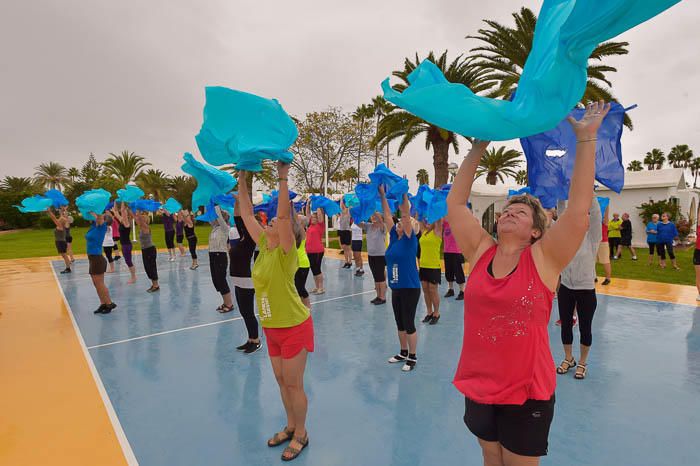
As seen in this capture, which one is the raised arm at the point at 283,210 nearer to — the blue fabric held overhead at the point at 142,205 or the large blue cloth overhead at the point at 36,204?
the blue fabric held overhead at the point at 142,205

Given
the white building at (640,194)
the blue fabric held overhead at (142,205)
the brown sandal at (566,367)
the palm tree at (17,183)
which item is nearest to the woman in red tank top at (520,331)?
the brown sandal at (566,367)

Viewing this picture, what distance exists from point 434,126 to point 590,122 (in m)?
17.7

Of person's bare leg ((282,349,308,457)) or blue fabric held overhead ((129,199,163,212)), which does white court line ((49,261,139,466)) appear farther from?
blue fabric held overhead ((129,199,163,212))

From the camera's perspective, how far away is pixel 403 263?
16.2 ft

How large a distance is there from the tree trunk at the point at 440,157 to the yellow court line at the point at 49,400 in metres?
15.6

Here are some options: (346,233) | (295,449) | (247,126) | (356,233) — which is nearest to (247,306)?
(295,449)

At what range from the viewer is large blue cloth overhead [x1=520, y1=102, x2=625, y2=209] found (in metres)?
2.82

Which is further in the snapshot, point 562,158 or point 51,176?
point 51,176

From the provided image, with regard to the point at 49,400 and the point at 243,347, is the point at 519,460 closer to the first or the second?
the point at 243,347

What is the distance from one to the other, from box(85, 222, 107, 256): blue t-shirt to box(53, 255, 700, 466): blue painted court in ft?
4.35

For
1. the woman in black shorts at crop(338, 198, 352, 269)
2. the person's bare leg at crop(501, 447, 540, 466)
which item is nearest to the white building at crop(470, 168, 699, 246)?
the woman in black shorts at crop(338, 198, 352, 269)

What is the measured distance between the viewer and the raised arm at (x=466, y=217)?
7.04 ft

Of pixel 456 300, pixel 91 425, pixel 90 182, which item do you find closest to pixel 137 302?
pixel 91 425

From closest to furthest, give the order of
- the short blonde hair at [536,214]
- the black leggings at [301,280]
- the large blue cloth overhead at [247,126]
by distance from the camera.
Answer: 1. the short blonde hair at [536,214]
2. the large blue cloth overhead at [247,126]
3. the black leggings at [301,280]
